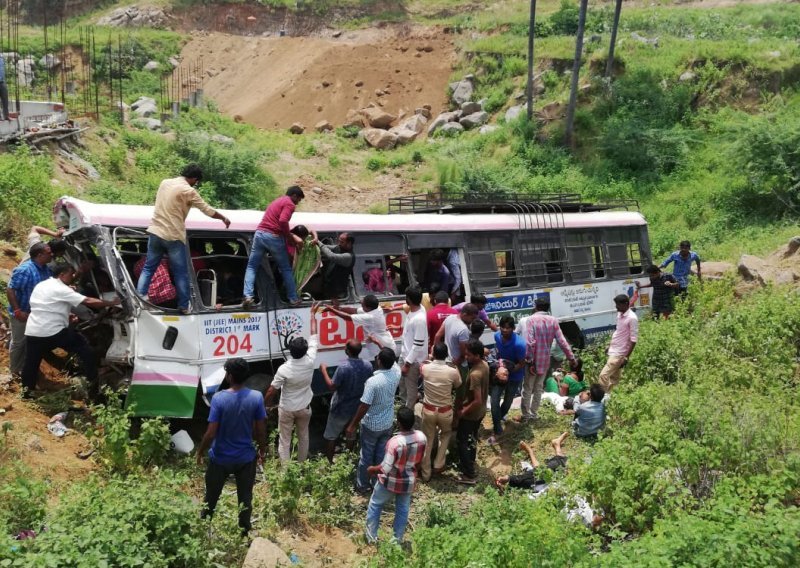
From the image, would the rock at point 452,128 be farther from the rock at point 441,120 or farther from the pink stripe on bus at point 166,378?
the pink stripe on bus at point 166,378

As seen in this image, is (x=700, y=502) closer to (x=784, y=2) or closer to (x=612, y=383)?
(x=612, y=383)

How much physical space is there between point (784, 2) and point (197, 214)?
41.1m

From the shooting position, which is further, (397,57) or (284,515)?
(397,57)

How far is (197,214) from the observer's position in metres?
7.95

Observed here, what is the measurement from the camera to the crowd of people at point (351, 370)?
6105mm

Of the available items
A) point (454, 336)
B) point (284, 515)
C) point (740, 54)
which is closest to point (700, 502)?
point (454, 336)

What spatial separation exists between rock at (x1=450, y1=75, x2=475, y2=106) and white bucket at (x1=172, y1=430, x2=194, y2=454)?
26.9m

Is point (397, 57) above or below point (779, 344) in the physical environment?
above

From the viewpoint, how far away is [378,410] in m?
6.98

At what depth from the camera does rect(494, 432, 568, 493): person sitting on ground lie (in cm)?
758

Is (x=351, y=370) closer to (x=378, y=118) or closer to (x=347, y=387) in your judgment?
(x=347, y=387)

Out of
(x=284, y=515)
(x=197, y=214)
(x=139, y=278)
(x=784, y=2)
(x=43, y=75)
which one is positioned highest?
(x=784, y=2)

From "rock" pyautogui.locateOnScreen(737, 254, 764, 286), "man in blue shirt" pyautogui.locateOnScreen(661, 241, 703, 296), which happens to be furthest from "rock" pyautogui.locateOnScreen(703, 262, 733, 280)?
"man in blue shirt" pyautogui.locateOnScreen(661, 241, 703, 296)

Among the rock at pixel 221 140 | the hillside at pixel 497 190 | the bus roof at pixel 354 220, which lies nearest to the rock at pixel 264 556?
the hillside at pixel 497 190
